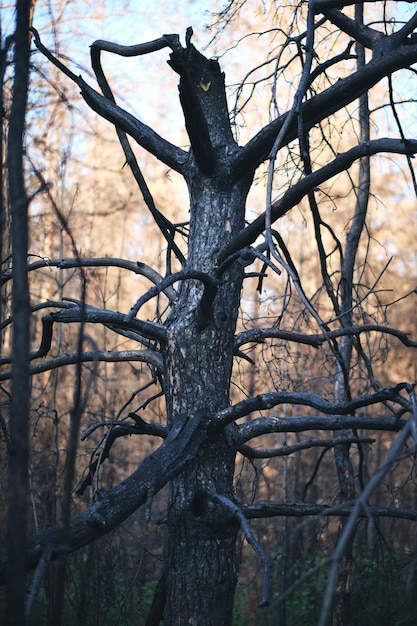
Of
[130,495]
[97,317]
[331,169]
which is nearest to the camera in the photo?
[130,495]

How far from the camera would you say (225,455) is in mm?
4180

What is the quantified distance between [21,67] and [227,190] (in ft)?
7.86

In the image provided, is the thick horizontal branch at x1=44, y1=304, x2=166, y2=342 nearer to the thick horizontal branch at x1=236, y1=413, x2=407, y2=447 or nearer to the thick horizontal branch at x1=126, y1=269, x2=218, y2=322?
the thick horizontal branch at x1=126, y1=269, x2=218, y2=322

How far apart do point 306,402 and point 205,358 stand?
0.79 m

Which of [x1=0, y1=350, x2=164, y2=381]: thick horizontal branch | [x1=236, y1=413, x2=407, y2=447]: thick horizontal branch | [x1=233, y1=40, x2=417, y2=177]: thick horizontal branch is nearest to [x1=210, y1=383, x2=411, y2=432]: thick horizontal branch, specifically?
[x1=236, y1=413, x2=407, y2=447]: thick horizontal branch

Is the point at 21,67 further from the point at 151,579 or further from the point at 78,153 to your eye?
the point at 78,153

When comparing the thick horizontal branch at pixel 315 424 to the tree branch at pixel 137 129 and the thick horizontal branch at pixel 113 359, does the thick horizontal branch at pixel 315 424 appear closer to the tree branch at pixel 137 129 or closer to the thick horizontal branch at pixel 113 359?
the thick horizontal branch at pixel 113 359

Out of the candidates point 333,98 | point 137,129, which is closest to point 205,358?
point 137,129

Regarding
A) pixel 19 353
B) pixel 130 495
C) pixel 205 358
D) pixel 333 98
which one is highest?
pixel 333 98

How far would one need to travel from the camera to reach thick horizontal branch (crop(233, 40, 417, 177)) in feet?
12.6

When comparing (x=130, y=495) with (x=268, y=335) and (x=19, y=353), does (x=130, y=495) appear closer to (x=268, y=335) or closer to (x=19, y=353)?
(x=19, y=353)

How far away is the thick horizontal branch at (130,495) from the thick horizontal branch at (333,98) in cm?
163

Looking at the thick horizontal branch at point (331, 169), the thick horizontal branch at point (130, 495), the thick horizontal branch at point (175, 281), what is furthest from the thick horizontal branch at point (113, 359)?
the thick horizontal branch at point (331, 169)

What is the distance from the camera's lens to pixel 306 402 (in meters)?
3.63
